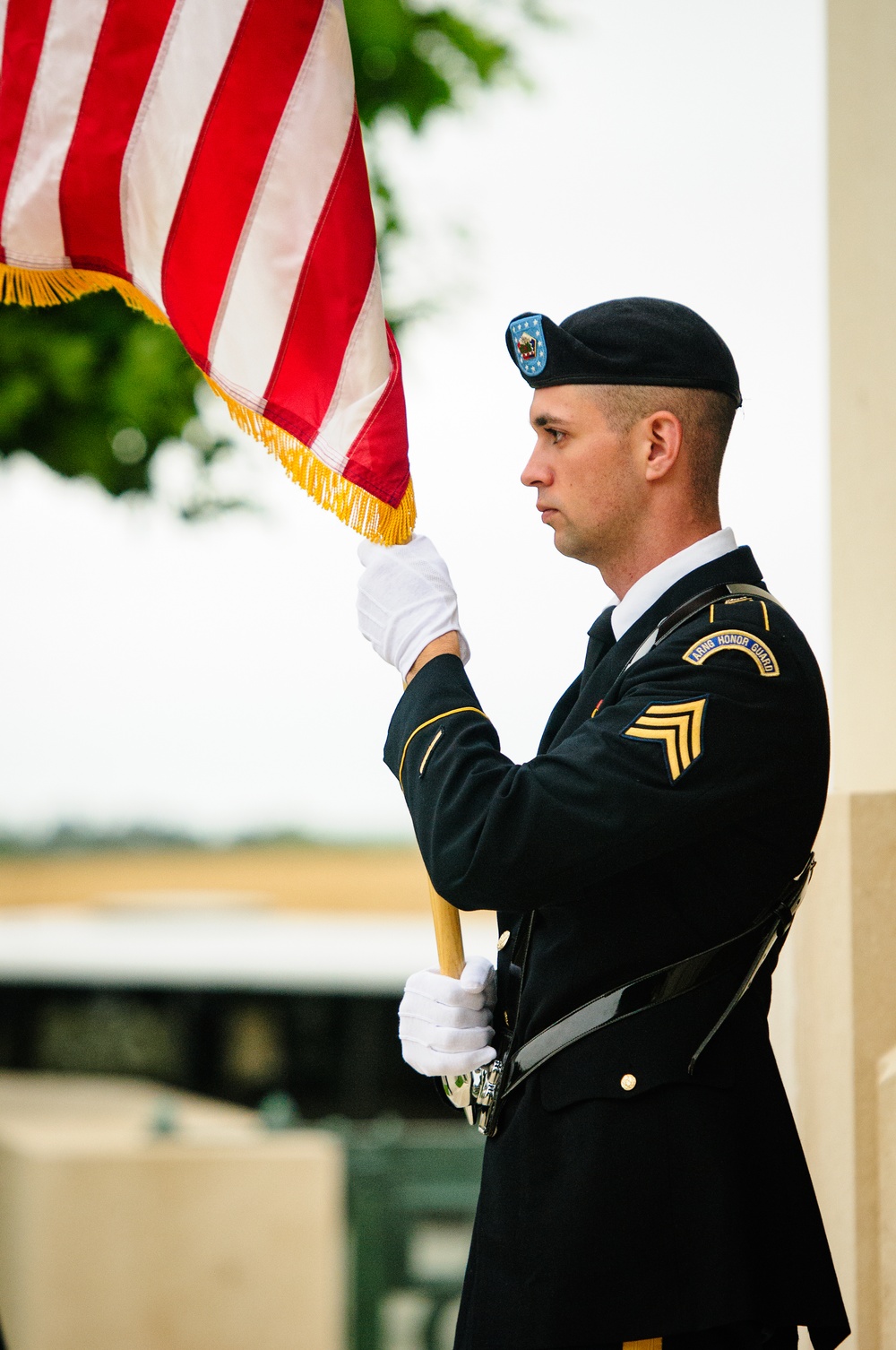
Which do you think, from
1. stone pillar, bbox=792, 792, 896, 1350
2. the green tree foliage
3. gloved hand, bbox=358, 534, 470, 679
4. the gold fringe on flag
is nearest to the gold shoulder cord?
gloved hand, bbox=358, 534, 470, 679

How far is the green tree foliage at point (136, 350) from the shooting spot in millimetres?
5375

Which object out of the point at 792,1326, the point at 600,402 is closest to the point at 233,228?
the point at 600,402

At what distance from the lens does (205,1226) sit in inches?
188

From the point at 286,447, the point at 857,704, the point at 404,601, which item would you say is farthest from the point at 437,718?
the point at 857,704

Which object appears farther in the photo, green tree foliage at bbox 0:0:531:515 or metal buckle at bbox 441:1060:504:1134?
green tree foliage at bbox 0:0:531:515

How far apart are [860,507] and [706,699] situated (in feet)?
4.89

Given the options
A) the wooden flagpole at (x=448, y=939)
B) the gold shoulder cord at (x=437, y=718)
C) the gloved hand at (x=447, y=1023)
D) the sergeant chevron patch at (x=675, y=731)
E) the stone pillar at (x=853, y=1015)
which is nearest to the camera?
the sergeant chevron patch at (x=675, y=731)

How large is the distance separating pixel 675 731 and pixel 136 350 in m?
3.87

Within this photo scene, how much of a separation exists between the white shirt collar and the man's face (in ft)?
0.21

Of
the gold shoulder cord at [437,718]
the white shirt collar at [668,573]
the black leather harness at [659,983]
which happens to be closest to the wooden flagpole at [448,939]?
the black leather harness at [659,983]

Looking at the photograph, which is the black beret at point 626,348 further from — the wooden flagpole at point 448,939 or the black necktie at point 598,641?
the wooden flagpole at point 448,939

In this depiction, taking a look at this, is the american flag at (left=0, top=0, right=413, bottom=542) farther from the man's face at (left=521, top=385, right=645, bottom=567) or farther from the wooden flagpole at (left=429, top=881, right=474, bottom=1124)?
the wooden flagpole at (left=429, top=881, right=474, bottom=1124)

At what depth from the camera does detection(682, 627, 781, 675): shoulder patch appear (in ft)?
6.50

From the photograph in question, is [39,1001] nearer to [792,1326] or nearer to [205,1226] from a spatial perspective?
[205,1226]
